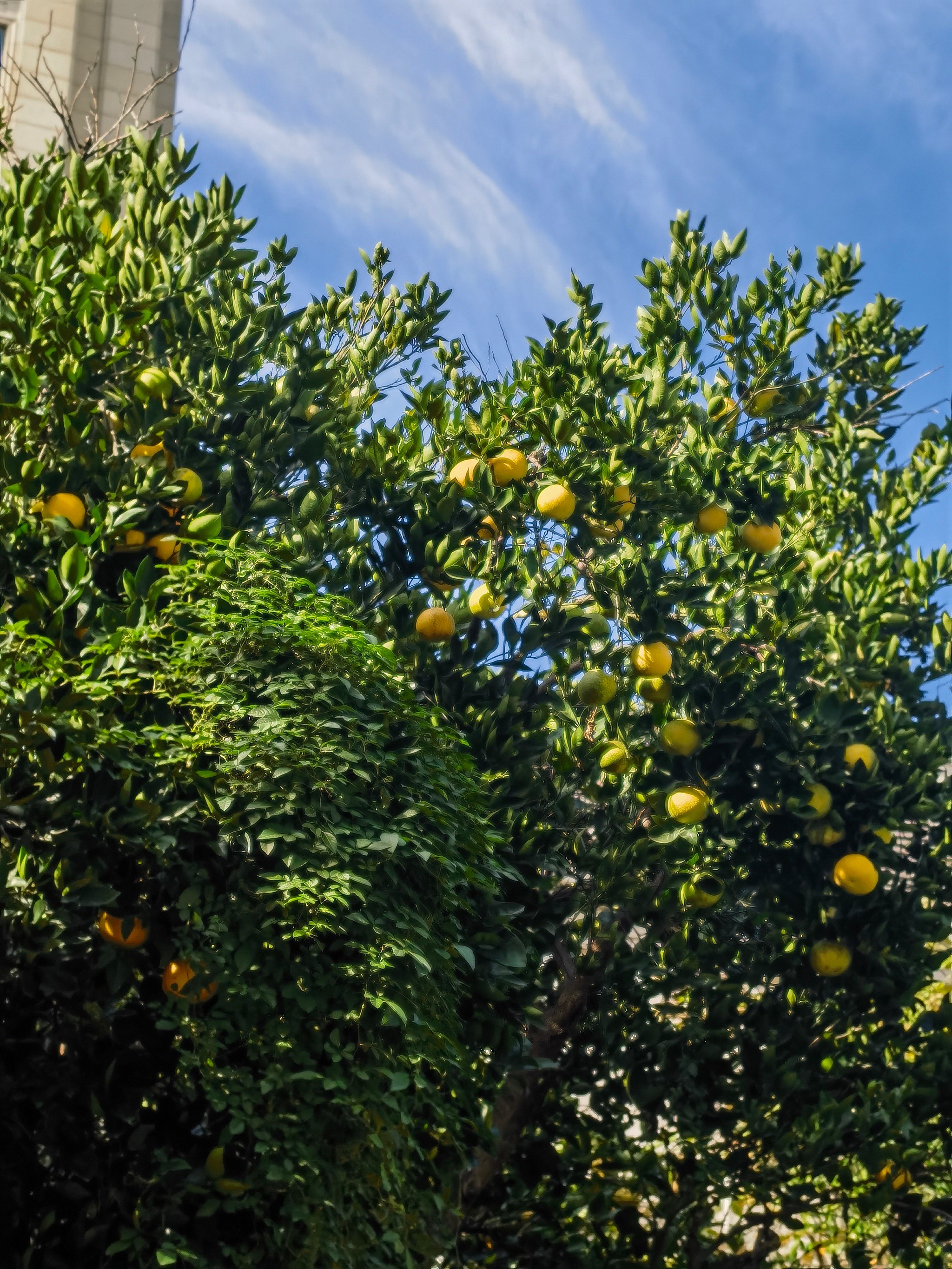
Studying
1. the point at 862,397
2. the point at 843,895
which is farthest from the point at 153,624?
the point at 862,397

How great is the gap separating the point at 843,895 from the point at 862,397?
245 cm

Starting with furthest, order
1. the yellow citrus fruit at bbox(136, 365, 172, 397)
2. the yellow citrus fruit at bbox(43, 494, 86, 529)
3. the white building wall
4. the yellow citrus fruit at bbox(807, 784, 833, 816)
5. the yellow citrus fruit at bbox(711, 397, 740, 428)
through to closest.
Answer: the white building wall < the yellow citrus fruit at bbox(711, 397, 740, 428) < the yellow citrus fruit at bbox(807, 784, 833, 816) < the yellow citrus fruit at bbox(136, 365, 172, 397) < the yellow citrus fruit at bbox(43, 494, 86, 529)

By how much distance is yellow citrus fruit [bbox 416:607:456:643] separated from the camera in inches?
202

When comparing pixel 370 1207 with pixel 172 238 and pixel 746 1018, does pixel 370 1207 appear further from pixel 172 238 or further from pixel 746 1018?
pixel 172 238

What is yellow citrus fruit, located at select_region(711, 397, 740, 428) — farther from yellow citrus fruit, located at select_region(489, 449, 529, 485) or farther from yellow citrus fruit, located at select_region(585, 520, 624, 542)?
yellow citrus fruit, located at select_region(489, 449, 529, 485)

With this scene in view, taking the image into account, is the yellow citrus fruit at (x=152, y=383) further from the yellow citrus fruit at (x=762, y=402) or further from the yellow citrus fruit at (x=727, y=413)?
the yellow citrus fruit at (x=762, y=402)

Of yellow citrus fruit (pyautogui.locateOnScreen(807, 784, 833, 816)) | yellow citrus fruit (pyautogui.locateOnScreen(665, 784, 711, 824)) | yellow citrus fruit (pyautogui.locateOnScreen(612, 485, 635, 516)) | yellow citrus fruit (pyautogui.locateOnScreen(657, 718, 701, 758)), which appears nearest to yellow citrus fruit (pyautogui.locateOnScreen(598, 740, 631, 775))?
yellow citrus fruit (pyautogui.locateOnScreen(657, 718, 701, 758))

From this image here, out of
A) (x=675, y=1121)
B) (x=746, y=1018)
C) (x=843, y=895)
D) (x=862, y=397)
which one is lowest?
(x=675, y=1121)

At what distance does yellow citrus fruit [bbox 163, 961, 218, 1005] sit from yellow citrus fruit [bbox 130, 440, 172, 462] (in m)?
1.78

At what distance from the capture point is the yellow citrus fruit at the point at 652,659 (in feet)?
17.4

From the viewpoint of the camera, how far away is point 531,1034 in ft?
18.8

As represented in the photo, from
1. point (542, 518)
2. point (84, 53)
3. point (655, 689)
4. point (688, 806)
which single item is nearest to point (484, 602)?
point (542, 518)

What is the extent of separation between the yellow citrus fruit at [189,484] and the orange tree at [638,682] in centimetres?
2

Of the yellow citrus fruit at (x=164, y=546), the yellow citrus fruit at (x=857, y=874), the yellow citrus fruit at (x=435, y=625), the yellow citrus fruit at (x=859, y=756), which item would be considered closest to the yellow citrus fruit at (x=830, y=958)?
the yellow citrus fruit at (x=857, y=874)
